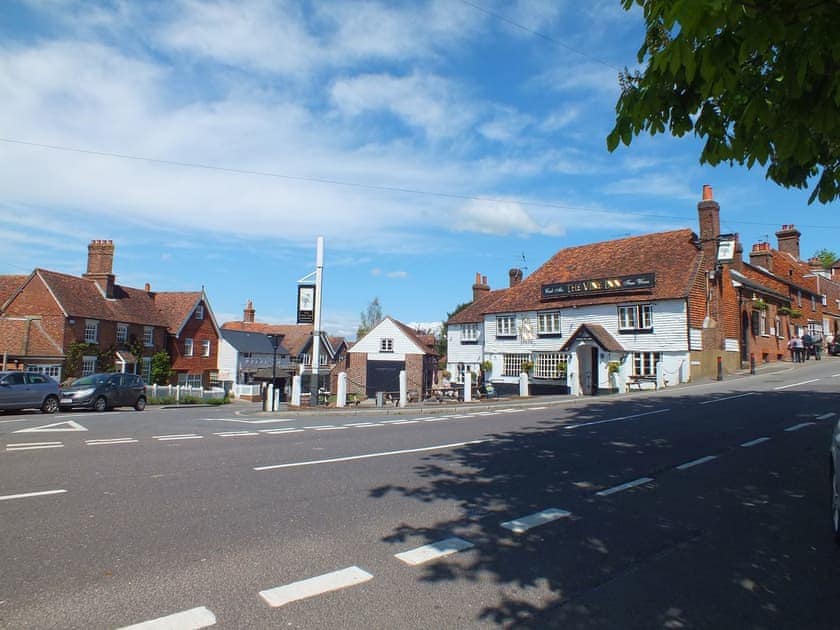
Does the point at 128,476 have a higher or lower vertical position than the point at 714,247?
lower

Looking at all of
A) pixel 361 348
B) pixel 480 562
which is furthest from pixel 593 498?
pixel 361 348

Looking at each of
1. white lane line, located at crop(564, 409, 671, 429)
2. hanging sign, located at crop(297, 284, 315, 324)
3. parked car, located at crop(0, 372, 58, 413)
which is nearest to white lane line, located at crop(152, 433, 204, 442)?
white lane line, located at crop(564, 409, 671, 429)

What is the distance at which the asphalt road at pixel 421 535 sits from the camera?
12.7 feet

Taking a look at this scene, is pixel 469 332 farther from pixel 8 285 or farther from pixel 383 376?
pixel 8 285

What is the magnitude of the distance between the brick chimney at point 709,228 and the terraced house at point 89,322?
40410mm

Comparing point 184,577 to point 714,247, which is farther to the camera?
point 714,247

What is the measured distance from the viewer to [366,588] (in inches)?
164

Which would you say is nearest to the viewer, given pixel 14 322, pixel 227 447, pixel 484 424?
pixel 227 447

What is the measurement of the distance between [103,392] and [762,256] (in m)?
51.4

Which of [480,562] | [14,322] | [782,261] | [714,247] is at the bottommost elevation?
[480,562]

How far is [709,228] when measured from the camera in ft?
102

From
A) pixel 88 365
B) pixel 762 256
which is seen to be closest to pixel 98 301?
pixel 88 365

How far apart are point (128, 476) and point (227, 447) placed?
3.02 m

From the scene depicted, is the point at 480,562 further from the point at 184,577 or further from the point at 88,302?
the point at 88,302
